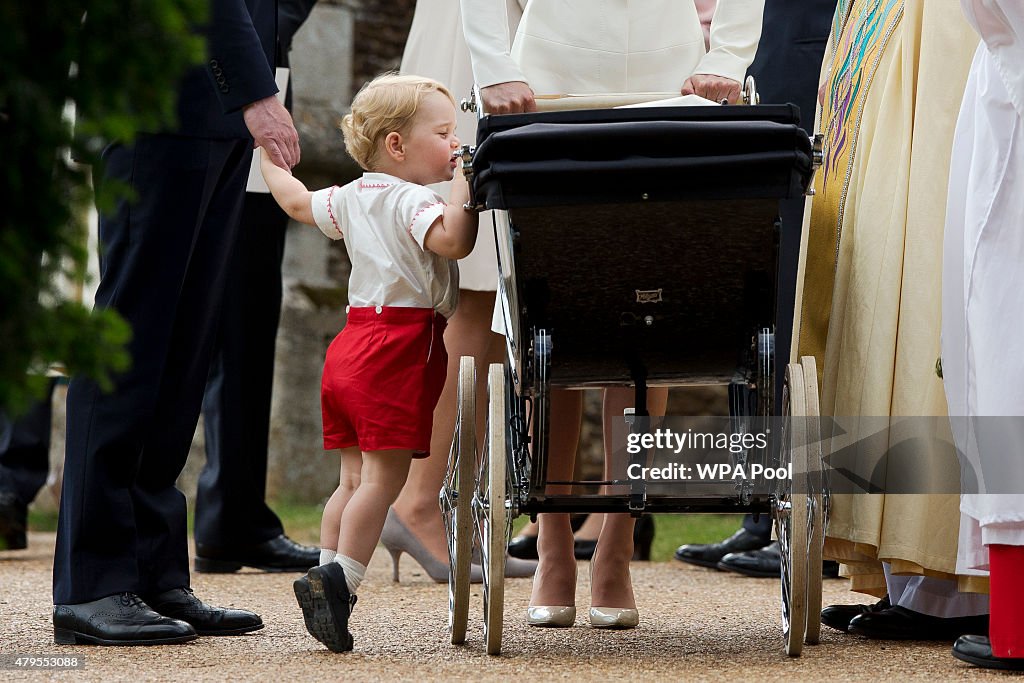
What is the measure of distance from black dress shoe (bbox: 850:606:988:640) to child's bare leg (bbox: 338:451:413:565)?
1161 mm

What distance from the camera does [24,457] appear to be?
16.8 feet

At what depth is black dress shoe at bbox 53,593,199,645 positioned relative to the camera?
283 centimetres

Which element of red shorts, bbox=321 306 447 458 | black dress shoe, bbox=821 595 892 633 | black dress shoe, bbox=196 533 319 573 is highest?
red shorts, bbox=321 306 447 458

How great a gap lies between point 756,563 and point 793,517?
200cm

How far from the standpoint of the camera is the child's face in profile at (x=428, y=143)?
322 centimetres

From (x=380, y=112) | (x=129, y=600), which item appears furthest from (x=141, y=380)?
(x=380, y=112)

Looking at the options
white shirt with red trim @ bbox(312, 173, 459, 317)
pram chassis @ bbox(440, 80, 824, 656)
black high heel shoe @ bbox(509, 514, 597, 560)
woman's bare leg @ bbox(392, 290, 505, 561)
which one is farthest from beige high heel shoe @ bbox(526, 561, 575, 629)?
black high heel shoe @ bbox(509, 514, 597, 560)

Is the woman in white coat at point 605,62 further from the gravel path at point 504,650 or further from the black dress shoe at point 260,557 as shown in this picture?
the black dress shoe at point 260,557

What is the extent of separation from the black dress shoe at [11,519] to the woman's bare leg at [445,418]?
1669 mm

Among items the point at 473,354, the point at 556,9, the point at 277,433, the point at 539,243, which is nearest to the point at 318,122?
the point at 277,433

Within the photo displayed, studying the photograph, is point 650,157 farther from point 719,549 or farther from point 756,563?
point 719,549

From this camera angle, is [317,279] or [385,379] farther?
[317,279]

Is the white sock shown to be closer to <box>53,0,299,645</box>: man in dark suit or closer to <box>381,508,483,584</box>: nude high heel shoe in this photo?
<box>53,0,299,645</box>: man in dark suit

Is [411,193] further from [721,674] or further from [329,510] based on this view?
[721,674]
